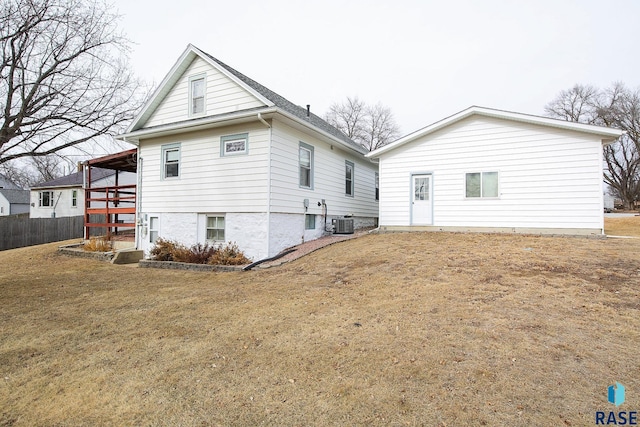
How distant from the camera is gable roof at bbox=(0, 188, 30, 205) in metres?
39.8

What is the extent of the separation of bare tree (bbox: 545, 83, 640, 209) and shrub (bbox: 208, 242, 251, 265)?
43704mm

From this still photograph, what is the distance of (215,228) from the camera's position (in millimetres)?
11430

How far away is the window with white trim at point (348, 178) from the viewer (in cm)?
1481

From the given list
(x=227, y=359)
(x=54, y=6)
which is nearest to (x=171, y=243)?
(x=54, y=6)

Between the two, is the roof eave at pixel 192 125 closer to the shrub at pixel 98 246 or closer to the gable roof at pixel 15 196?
the shrub at pixel 98 246

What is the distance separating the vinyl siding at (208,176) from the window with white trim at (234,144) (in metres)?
0.13

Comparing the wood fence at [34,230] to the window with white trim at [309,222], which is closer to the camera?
the window with white trim at [309,222]

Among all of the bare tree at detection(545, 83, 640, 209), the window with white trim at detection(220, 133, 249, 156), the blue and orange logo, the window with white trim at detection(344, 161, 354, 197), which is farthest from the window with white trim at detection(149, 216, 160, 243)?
the bare tree at detection(545, 83, 640, 209)

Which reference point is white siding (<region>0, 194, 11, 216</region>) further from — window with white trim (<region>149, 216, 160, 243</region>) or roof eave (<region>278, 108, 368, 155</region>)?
roof eave (<region>278, 108, 368, 155</region>)

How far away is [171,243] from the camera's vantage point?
11273mm

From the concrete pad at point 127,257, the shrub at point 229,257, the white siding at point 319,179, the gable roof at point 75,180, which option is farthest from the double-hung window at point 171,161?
the gable roof at point 75,180

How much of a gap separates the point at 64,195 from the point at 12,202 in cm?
2041

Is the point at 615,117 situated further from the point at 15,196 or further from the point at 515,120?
the point at 15,196

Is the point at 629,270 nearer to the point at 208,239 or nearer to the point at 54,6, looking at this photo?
the point at 208,239
